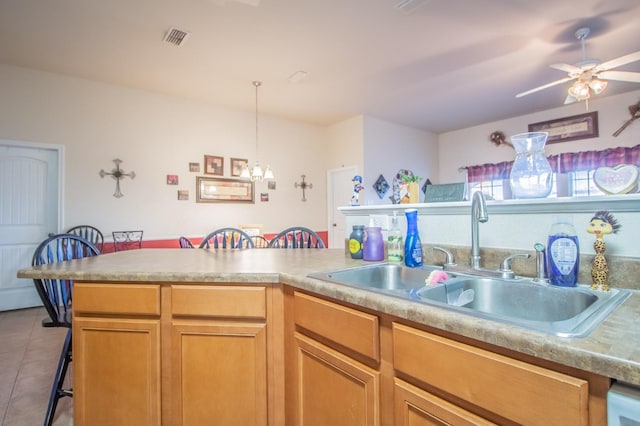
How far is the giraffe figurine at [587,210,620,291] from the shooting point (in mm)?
971

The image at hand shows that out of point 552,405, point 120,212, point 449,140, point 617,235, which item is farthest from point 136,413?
point 449,140

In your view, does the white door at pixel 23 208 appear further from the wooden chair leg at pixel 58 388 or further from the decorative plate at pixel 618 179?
the decorative plate at pixel 618 179

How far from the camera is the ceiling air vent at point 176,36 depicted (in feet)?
9.57

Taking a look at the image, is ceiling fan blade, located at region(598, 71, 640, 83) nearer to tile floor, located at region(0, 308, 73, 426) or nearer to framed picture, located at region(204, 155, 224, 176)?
framed picture, located at region(204, 155, 224, 176)

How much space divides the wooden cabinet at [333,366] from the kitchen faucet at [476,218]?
575 millimetres

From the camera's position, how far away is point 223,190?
496 cm

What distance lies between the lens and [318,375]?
112 centimetres

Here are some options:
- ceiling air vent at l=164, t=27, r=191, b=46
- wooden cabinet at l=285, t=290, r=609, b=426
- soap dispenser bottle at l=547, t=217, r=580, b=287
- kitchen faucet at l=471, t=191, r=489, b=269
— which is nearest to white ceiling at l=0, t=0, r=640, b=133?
ceiling air vent at l=164, t=27, r=191, b=46

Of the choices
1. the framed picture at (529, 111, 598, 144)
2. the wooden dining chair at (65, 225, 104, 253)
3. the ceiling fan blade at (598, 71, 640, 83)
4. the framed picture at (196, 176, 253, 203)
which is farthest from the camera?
the framed picture at (529, 111, 598, 144)

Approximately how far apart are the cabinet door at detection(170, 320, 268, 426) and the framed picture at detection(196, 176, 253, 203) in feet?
12.2

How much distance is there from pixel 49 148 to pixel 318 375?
175 inches

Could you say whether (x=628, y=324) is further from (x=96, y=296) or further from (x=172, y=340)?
(x=96, y=296)

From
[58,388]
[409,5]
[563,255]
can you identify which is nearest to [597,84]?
[409,5]

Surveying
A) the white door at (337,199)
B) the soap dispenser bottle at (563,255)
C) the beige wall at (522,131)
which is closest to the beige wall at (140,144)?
the white door at (337,199)
